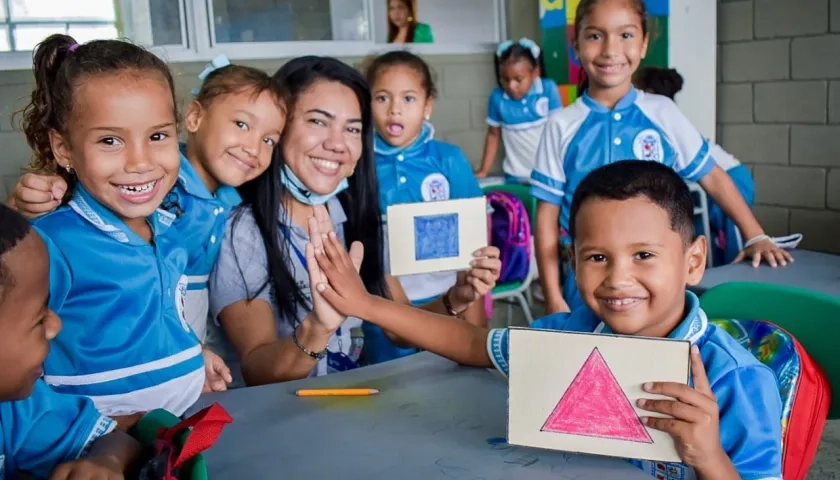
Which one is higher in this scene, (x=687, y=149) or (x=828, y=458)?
(x=687, y=149)

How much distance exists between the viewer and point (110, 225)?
133cm

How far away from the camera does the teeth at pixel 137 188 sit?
1334 millimetres

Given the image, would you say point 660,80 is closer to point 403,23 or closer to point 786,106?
point 786,106

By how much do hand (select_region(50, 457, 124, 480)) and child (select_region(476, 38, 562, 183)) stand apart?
4.55 meters

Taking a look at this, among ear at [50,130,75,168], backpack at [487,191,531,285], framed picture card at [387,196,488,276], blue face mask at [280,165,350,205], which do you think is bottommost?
backpack at [487,191,531,285]

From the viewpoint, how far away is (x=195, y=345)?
4.69 feet

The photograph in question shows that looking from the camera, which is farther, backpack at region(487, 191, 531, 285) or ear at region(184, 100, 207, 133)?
backpack at region(487, 191, 531, 285)

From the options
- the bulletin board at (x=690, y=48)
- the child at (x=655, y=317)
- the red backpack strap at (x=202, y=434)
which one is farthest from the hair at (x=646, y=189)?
the bulletin board at (x=690, y=48)

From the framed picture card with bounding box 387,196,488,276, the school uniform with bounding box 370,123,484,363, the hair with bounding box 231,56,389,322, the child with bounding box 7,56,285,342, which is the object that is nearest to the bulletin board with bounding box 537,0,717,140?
the school uniform with bounding box 370,123,484,363

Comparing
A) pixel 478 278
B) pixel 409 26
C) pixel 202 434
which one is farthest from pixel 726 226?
pixel 409 26

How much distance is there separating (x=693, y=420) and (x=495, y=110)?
501 cm

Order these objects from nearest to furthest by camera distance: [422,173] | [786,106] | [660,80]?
[422,173] < [660,80] < [786,106]

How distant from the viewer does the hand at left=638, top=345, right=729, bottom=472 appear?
3.24ft

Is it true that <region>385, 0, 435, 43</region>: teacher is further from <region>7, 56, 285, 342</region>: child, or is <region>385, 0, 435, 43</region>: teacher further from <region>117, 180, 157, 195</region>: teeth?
<region>117, 180, 157, 195</region>: teeth
